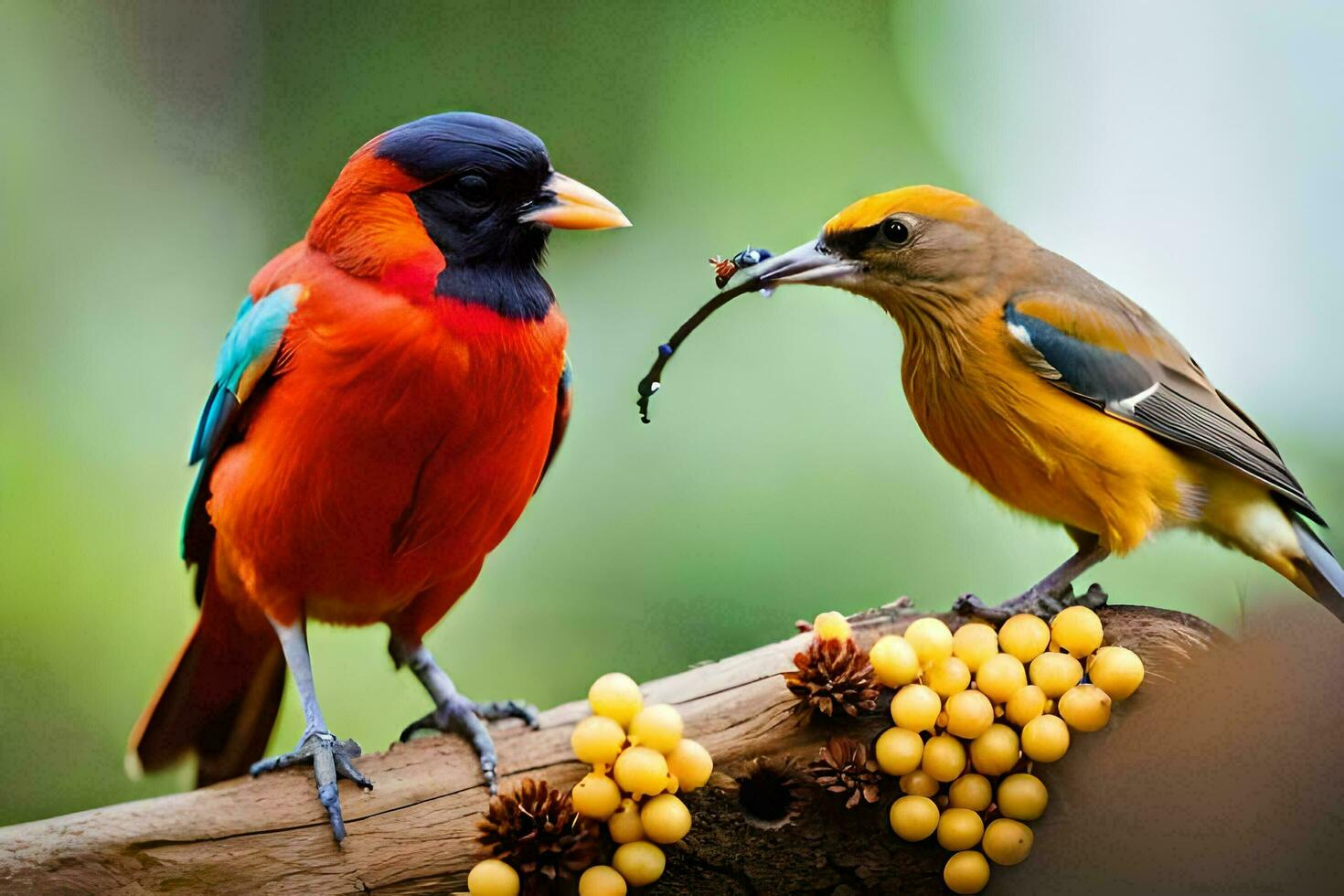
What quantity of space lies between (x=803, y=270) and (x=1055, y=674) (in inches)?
25.1

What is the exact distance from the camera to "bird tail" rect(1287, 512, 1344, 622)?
71.2 inches

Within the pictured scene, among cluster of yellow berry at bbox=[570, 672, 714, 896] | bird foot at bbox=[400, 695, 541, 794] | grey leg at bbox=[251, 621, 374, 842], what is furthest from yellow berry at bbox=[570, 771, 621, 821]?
grey leg at bbox=[251, 621, 374, 842]

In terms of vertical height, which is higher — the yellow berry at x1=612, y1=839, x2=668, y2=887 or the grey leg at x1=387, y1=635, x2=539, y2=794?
the grey leg at x1=387, y1=635, x2=539, y2=794

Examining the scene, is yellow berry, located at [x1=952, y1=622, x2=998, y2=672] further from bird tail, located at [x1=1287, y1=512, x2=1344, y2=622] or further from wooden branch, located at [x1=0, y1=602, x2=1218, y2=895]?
bird tail, located at [x1=1287, y1=512, x2=1344, y2=622]

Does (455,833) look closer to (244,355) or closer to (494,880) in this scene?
(494,880)

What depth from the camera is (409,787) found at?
6.14 ft

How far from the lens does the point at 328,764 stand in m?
1.86

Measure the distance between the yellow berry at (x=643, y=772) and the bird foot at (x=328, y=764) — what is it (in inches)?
15.9

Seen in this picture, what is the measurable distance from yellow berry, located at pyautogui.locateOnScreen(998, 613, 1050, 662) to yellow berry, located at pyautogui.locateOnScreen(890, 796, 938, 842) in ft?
0.78

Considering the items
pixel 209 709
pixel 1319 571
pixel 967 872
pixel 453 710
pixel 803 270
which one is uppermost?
pixel 803 270

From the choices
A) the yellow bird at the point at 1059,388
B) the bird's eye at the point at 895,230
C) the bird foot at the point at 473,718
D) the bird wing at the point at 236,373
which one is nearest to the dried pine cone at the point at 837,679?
the yellow bird at the point at 1059,388

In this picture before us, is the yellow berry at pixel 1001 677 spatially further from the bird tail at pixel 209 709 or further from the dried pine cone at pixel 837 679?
the bird tail at pixel 209 709

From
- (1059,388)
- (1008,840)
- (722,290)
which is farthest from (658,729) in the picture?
(1059,388)

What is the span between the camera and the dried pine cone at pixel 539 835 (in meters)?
1.70
